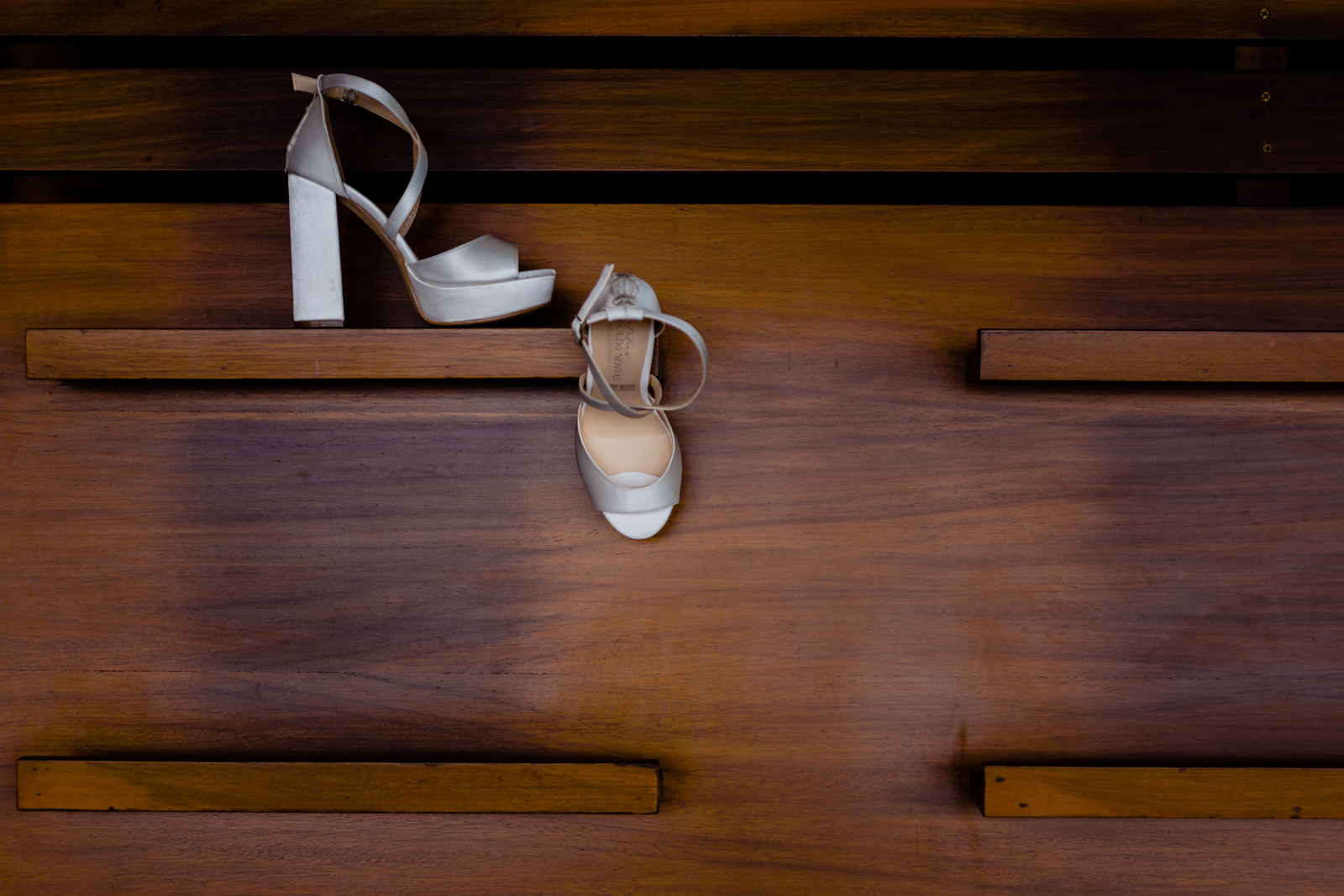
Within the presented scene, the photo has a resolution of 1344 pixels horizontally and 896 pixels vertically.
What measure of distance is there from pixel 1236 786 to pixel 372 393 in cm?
114

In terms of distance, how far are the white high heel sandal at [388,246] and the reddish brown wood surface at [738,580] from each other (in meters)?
0.06

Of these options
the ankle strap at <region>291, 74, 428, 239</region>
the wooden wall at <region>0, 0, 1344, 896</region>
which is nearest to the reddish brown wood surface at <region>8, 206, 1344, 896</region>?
the wooden wall at <region>0, 0, 1344, 896</region>

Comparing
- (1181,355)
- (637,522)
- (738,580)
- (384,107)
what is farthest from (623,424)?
(1181,355)

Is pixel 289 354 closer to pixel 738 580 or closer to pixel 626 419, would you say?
pixel 626 419

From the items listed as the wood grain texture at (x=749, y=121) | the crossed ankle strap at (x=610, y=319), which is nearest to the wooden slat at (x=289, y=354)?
the crossed ankle strap at (x=610, y=319)

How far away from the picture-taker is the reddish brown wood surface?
845 mm

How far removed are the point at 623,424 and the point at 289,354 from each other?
0.40 metres

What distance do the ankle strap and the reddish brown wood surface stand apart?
118mm

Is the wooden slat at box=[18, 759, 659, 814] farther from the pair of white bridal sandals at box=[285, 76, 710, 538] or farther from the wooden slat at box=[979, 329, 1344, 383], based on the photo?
the wooden slat at box=[979, 329, 1344, 383]

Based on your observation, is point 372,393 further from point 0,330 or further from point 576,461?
point 0,330

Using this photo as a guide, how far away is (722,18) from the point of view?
2.82 ft

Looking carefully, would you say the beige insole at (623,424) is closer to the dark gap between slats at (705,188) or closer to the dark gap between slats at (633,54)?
the dark gap between slats at (705,188)

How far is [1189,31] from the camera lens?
2.81ft

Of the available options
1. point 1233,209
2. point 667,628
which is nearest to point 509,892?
point 667,628
